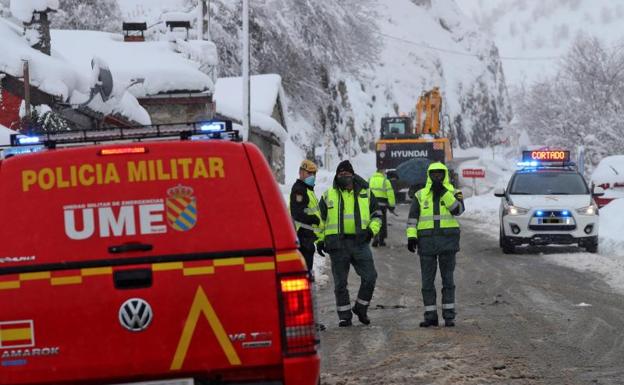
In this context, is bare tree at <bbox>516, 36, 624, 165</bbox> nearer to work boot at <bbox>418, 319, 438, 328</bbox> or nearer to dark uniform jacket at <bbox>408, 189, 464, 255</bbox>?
dark uniform jacket at <bbox>408, 189, 464, 255</bbox>

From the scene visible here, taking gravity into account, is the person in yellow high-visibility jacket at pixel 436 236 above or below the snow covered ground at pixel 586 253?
above

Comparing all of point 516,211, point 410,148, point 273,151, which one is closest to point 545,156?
point 516,211

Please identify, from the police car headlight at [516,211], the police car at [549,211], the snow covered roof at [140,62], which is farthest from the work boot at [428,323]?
the snow covered roof at [140,62]


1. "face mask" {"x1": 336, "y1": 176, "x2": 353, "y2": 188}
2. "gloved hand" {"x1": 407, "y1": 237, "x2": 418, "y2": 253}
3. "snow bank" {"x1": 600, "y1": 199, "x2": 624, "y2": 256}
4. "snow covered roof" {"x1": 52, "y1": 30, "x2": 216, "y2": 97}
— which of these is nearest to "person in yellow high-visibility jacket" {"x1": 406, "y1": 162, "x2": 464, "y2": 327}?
"gloved hand" {"x1": 407, "y1": 237, "x2": 418, "y2": 253}

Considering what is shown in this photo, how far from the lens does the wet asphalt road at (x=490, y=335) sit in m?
8.73

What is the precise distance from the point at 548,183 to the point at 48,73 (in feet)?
33.6

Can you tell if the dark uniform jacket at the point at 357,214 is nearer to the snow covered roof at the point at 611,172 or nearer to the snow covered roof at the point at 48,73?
the snow covered roof at the point at 48,73

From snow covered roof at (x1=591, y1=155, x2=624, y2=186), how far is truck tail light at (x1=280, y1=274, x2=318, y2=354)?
25724 millimetres

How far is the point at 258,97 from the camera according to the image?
1868 inches

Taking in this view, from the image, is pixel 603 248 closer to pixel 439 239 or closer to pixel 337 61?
pixel 439 239

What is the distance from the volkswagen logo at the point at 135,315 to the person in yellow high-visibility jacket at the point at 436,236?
22.2 ft

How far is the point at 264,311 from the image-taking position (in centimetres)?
522

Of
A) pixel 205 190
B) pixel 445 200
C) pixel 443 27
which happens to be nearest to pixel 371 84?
pixel 443 27

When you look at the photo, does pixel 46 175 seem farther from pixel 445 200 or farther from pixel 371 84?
pixel 371 84
